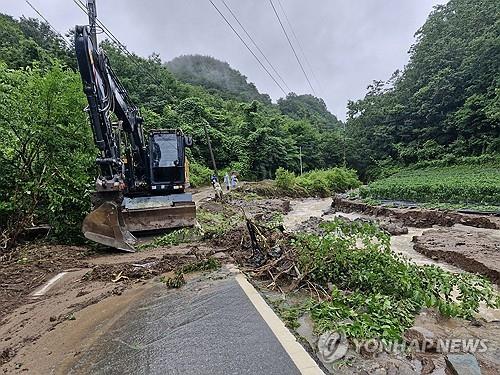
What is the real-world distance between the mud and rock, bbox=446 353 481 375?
479cm

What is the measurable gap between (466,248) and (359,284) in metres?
5.72

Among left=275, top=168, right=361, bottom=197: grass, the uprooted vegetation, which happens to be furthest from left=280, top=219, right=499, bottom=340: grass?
left=275, top=168, right=361, bottom=197: grass

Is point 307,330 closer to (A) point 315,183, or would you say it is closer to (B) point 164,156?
(B) point 164,156

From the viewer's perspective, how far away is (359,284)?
4.80m

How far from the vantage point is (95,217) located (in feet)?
27.5

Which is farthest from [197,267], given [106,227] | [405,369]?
[405,369]

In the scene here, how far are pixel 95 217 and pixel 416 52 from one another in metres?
59.0

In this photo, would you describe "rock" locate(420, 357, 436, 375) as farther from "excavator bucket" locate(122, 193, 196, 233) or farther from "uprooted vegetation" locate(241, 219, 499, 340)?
"excavator bucket" locate(122, 193, 196, 233)

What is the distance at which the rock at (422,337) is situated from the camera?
3256 mm

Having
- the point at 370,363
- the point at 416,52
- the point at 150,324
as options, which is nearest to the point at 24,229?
the point at 150,324

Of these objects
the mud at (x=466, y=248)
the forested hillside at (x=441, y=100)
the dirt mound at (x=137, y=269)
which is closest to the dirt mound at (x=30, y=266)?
the dirt mound at (x=137, y=269)

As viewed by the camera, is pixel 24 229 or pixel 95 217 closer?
pixel 95 217

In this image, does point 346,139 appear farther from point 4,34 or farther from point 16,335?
point 16,335

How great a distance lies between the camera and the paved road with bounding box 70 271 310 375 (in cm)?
308
